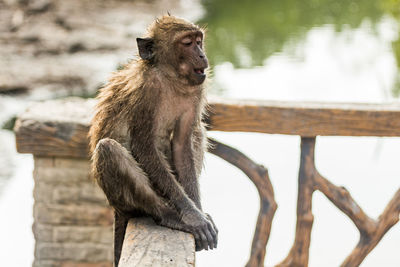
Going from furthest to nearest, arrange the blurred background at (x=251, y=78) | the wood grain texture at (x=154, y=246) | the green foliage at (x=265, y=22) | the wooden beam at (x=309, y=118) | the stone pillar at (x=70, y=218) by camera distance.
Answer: the green foliage at (x=265, y=22)
the blurred background at (x=251, y=78)
the stone pillar at (x=70, y=218)
the wooden beam at (x=309, y=118)
the wood grain texture at (x=154, y=246)

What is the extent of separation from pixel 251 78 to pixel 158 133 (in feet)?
25.4

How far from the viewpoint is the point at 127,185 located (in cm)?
272

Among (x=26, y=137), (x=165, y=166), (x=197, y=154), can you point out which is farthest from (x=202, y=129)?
(x=26, y=137)

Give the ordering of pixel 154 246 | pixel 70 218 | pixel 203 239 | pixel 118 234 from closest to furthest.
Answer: pixel 154 246 < pixel 203 239 < pixel 118 234 < pixel 70 218

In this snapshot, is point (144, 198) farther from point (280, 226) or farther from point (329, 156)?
point (329, 156)

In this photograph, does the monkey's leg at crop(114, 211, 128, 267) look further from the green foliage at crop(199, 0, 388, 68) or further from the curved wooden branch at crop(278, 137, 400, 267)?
the green foliage at crop(199, 0, 388, 68)

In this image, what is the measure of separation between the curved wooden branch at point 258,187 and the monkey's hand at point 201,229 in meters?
0.78

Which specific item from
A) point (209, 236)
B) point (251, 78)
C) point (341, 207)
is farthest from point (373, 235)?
point (251, 78)

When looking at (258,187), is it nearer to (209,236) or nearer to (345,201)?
(345,201)

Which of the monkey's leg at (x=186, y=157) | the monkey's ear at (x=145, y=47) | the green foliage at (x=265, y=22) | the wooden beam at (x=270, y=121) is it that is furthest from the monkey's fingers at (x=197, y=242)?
the green foliage at (x=265, y=22)

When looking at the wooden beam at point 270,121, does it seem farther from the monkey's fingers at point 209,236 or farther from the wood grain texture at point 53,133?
the monkey's fingers at point 209,236

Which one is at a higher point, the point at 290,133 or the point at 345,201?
the point at 290,133

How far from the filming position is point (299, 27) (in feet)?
45.4

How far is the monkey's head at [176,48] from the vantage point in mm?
2740
